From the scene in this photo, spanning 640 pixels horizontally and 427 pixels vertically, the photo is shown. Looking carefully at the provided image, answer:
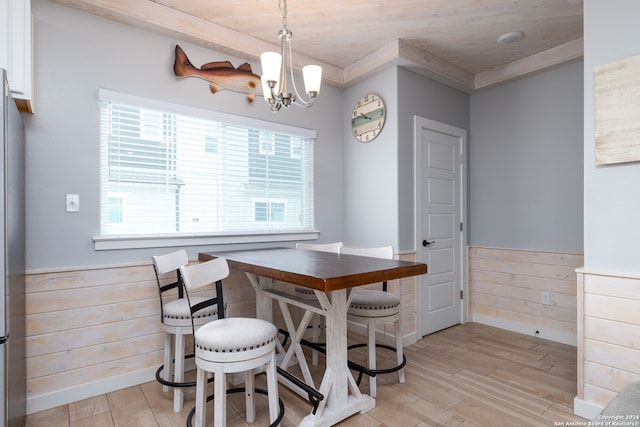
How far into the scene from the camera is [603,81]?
1932 millimetres

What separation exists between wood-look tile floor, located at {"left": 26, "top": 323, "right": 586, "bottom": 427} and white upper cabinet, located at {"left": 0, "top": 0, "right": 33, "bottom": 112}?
1.88 metres

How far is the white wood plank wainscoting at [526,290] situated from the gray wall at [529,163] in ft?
0.37

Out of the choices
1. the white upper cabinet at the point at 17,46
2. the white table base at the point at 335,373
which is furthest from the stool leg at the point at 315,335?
the white upper cabinet at the point at 17,46

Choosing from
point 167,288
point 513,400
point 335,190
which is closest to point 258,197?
point 335,190

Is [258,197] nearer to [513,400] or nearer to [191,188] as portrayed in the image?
[191,188]

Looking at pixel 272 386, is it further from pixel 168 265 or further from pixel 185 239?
pixel 185 239

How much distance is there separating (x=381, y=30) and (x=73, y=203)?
103 inches

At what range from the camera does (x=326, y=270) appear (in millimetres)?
1759

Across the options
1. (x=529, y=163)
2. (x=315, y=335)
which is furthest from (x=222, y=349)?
(x=529, y=163)

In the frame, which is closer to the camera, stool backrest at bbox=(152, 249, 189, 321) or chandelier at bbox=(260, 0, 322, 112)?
chandelier at bbox=(260, 0, 322, 112)

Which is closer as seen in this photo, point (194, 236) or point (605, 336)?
point (605, 336)

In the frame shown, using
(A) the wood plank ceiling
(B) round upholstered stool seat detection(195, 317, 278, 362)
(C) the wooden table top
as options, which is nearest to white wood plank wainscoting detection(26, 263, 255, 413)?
(C) the wooden table top

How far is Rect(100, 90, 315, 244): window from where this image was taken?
2.45m

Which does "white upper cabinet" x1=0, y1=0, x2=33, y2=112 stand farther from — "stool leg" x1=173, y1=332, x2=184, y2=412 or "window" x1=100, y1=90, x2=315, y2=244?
"stool leg" x1=173, y1=332, x2=184, y2=412
